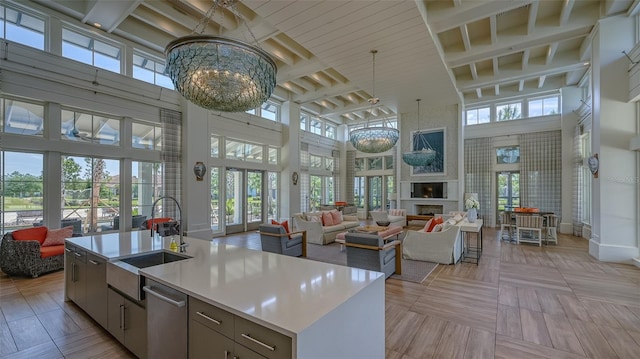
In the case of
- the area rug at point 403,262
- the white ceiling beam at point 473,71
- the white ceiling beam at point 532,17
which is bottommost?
the area rug at point 403,262

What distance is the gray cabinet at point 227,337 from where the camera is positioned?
1232 mm

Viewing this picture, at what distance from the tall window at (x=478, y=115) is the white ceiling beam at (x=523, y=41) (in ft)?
13.4

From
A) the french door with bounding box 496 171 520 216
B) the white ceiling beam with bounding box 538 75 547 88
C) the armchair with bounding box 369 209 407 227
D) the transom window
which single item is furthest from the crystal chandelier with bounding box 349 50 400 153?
the french door with bounding box 496 171 520 216

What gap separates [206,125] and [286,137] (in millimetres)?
3280

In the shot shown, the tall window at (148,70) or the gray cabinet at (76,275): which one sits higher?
the tall window at (148,70)

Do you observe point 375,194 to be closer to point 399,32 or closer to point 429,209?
point 429,209

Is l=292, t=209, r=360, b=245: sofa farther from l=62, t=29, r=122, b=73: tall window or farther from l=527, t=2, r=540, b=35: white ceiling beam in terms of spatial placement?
l=527, t=2, r=540, b=35: white ceiling beam

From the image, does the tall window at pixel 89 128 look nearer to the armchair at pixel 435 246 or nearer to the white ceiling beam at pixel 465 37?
the armchair at pixel 435 246

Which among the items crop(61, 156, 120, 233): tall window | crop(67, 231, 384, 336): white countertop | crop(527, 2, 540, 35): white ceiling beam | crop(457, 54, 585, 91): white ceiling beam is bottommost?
crop(67, 231, 384, 336): white countertop

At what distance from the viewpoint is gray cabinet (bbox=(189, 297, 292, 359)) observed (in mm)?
1232

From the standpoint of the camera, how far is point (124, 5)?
4949mm

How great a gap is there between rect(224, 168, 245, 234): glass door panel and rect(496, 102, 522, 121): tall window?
915 cm

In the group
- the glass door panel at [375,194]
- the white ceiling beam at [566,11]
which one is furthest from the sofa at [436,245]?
the glass door panel at [375,194]

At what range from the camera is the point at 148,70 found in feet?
21.7
